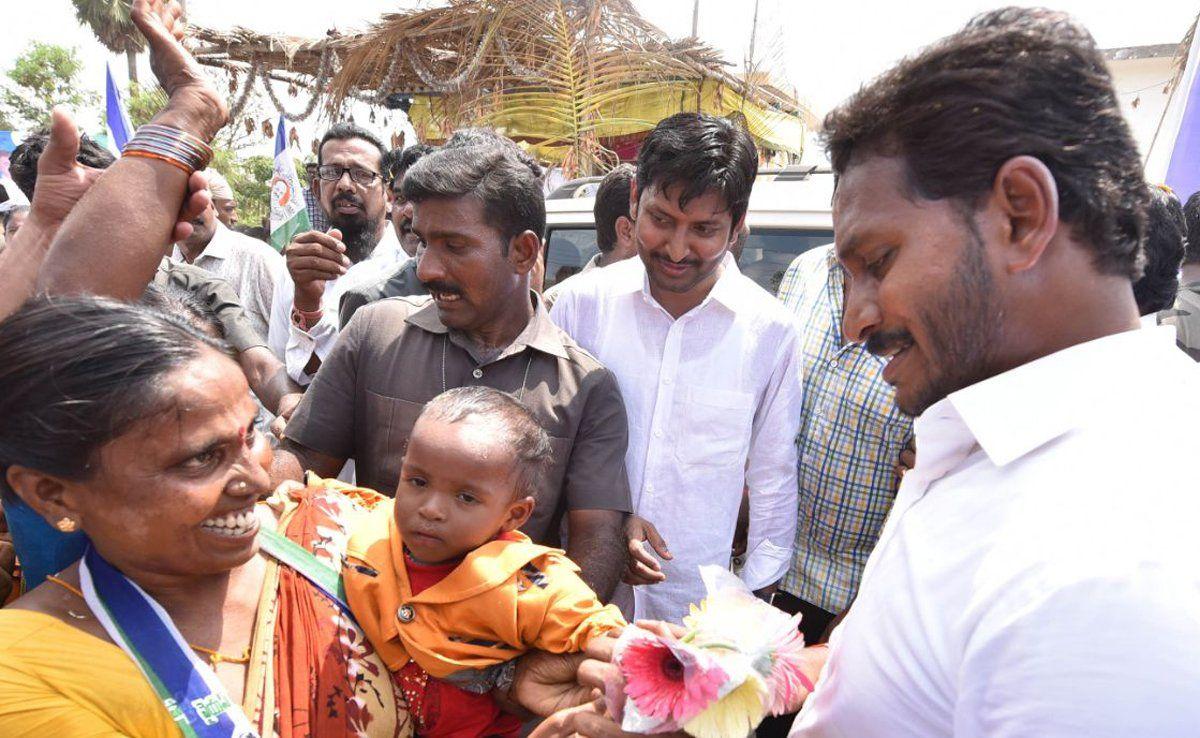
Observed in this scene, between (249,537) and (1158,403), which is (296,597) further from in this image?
(1158,403)

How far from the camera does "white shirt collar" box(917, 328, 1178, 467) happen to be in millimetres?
973

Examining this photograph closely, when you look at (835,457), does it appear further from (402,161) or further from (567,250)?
(402,161)

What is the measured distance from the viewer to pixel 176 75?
5.26 ft

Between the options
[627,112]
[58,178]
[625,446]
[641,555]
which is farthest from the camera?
[627,112]

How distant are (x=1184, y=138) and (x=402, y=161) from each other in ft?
17.4

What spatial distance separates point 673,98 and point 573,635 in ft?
22.6

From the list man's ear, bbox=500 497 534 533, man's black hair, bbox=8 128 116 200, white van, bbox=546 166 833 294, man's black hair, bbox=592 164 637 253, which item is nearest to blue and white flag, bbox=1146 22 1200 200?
white van, bbox=546 166 833 294

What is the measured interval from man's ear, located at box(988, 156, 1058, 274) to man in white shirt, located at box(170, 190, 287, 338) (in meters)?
3.77

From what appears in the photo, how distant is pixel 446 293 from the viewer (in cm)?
221

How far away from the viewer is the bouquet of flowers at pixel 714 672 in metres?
1.13

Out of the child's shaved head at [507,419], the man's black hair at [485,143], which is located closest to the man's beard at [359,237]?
the man's black hair at [485,143]

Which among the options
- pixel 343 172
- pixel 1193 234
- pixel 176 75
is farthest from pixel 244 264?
pixel 1193 234

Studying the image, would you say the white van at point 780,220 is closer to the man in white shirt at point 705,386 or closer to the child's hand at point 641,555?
the man in white shirt at point 705,386

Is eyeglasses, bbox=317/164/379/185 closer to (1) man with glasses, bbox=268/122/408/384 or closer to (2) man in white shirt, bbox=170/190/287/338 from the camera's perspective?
(1) man with glasses, bbox=268/122/408/384
